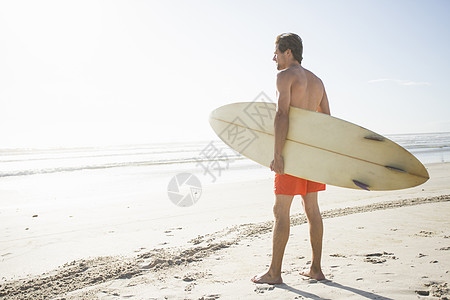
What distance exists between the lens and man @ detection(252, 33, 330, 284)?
218 centimetres

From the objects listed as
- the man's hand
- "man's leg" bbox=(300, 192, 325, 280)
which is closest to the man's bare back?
the man's hand

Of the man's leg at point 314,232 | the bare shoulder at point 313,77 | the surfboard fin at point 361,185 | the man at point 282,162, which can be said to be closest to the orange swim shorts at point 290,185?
the man at point 282,162

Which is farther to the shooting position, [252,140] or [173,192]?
[173,192]

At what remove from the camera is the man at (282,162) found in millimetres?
2183

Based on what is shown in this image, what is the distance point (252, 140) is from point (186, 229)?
165cm

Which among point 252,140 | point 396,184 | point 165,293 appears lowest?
point 165,293

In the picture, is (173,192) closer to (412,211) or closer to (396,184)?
(412,211)

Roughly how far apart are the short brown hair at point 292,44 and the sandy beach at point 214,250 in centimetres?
156

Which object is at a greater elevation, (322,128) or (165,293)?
(322,128)

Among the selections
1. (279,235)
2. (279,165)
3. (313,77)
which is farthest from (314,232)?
(313,77)

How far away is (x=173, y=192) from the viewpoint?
272 inches

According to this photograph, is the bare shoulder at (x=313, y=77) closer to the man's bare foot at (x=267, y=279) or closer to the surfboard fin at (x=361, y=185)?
the surfboard fin at (x=361, y=185)

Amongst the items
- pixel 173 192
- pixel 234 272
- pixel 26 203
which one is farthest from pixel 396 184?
pixel 26 203

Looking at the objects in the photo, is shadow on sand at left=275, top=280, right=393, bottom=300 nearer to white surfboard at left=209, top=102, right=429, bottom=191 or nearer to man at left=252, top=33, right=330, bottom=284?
man at left=252, top=33, right=330, bottom=284
